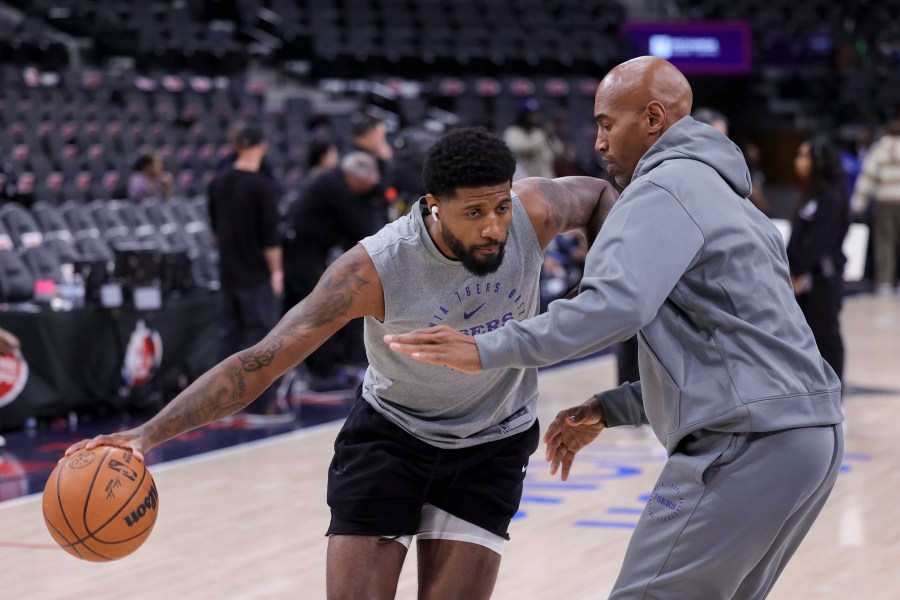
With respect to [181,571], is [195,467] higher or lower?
lower

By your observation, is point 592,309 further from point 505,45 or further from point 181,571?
point 505,45

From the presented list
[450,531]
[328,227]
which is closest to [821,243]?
[328,227]

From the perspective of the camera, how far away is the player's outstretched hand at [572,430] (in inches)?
126

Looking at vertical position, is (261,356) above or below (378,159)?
above

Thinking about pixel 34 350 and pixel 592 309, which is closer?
pixel 592 309

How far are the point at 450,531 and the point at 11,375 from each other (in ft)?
16.4

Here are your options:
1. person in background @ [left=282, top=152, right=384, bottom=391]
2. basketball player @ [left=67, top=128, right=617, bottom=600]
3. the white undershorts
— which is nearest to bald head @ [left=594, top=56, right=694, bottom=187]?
basketball player @ [left=67, top=128, right=617, bottom=600]

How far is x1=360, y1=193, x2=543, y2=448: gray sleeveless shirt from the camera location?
3.18 metres

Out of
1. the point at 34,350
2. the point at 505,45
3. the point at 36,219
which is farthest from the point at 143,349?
the point at 505,45

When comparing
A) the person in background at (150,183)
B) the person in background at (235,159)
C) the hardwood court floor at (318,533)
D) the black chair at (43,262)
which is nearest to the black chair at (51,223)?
the black chair at (43,262)

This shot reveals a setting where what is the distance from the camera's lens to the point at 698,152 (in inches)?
110

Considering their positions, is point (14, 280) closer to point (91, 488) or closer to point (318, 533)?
point (318, 533)

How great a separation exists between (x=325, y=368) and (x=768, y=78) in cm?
1574

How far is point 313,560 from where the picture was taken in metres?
5.28
